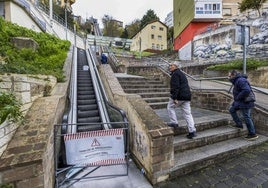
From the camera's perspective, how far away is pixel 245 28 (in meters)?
5.10

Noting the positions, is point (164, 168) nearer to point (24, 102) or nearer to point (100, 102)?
point (24, 102)

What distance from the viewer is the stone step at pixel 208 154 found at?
10.3ft

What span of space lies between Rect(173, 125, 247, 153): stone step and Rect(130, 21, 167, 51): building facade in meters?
38.5

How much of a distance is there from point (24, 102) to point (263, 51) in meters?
15.5

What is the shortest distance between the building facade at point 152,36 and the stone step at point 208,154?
128 ft

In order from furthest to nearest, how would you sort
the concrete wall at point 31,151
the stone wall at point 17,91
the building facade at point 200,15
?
the building facade at point 200,15 < the stone wall at point 17,91 < the concrete wall at point 31,151

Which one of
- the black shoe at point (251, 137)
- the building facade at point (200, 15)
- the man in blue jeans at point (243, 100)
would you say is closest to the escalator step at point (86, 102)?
the man in blue jeans at point (243, 100)

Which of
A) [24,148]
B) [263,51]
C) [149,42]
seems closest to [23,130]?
[24,148]

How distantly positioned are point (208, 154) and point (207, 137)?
1.78 ft

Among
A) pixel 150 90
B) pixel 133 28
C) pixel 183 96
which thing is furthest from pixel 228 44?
pixel 133 28

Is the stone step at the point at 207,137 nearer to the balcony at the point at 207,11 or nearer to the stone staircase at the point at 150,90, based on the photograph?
the stone staircase at the point at 150,90

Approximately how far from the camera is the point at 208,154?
11.3 feet

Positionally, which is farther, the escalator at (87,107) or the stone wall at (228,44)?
the stone wall at (228,44)

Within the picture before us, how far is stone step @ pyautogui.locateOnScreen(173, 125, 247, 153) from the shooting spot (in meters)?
3.62
